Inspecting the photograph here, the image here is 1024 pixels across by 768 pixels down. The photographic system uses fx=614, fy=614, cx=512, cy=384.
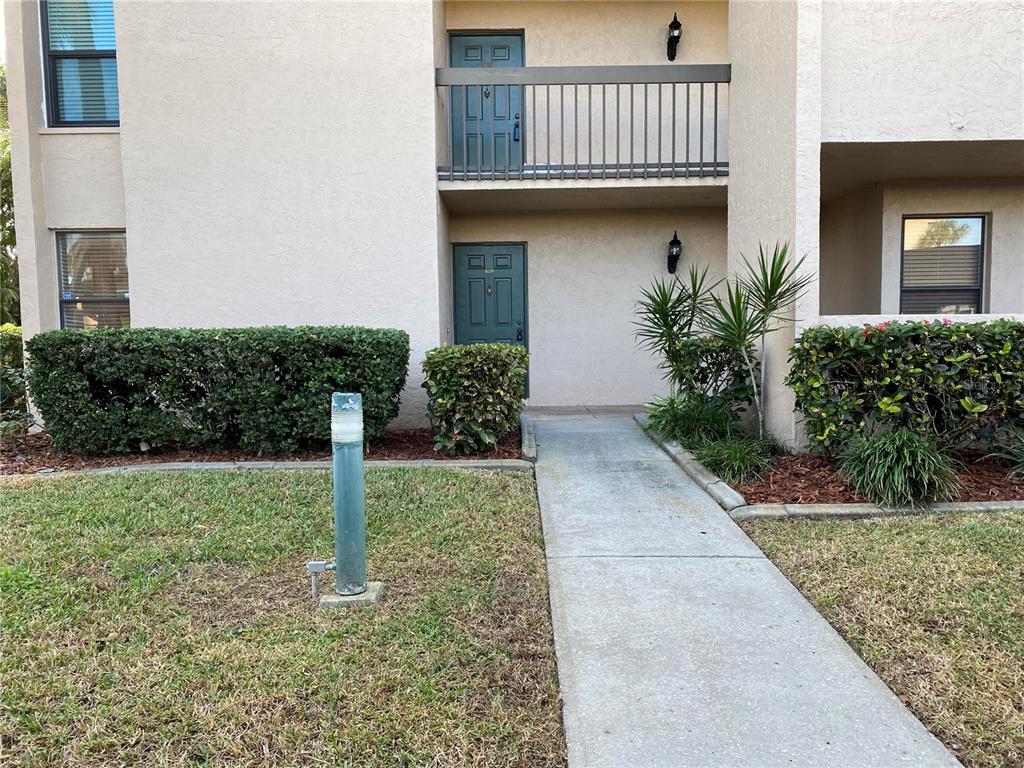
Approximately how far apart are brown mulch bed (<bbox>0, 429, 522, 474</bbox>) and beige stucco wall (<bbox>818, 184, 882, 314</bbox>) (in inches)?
211

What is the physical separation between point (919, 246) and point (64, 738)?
952 centimetres

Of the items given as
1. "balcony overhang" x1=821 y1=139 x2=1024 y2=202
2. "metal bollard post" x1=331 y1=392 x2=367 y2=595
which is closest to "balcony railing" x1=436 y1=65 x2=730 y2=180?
"balcony overhang" x1=821 y1=139 x2=1024 y2=202

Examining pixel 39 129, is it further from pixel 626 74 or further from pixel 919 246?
pixel 919 246

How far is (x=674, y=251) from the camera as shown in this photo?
8.56 metres

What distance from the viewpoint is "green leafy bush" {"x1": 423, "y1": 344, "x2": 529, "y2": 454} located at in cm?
585

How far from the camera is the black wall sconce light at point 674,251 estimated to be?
8.57 metres

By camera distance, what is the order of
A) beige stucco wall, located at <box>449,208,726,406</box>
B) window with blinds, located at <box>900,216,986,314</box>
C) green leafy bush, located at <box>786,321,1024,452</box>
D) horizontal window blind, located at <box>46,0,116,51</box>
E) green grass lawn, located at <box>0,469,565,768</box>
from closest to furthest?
green grass lawn, located at <box>0,469,565,768</box>
green leafy bush, located at <box>786,321,1024,452</box>
horizontal window blind, located at <box>46,0,116,51</box>
window with blinds, located at <box>900,216,986,314</box>
beige stucco wall, located at <box>449,208,726,406</box>

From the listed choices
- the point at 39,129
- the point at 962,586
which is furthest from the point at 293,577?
the point at 39,129

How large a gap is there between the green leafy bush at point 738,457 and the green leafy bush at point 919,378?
51 cm

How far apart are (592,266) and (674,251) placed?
1152 millimetres

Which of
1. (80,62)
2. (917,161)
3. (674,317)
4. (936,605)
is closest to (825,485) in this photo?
(936,605)

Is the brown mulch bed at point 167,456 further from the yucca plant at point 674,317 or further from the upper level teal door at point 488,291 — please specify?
the upper level teal door at point 488,291

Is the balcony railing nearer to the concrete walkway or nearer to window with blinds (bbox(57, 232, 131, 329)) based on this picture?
window with blinds (bbox(57, 232, 131, 329))

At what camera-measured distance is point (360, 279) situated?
23.4ft
